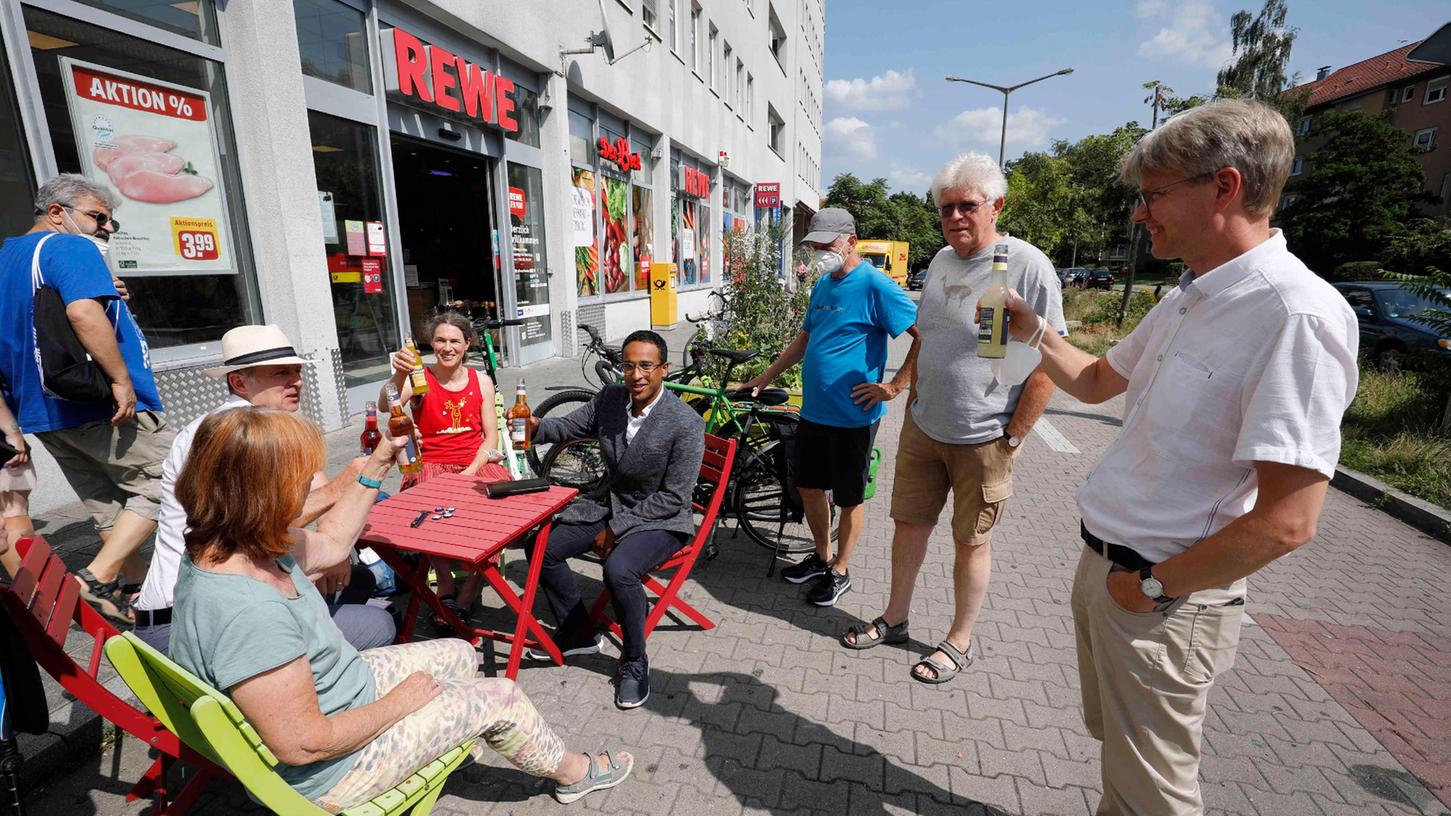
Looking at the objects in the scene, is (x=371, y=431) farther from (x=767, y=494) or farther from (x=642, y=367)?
(x=767, y=494)

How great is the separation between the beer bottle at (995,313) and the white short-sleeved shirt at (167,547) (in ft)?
7.73

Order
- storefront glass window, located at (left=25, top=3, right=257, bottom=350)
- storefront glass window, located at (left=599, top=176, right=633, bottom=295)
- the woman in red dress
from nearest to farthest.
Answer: the woman in red dress
storefront glass window, located at (left=25, top=3, right=257, bottom=350)
storefront glass window, located at (left=599, top=176, right=633, bottom=295)

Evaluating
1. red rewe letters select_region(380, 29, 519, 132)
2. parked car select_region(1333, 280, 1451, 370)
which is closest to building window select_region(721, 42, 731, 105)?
red rewe letters select_region(380, 29, 519, 132)

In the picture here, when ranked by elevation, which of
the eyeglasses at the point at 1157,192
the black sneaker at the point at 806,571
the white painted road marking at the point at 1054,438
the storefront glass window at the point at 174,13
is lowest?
the white painted road marking at the point at 1054,438

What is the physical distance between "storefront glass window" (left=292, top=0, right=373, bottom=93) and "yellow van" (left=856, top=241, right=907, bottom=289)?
21.4 m

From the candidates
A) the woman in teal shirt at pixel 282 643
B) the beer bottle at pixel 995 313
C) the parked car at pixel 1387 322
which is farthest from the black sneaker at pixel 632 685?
the parked car at pixel 1387 322

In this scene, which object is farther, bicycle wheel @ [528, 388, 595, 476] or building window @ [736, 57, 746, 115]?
building window @ [736, 57, 746, 115]

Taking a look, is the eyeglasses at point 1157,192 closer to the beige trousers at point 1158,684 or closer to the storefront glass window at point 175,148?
the beige trousers at point 1158,684

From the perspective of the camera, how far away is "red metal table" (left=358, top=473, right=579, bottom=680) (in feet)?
8.00

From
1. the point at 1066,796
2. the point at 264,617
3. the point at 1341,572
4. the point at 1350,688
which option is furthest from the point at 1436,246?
the point at 264,617

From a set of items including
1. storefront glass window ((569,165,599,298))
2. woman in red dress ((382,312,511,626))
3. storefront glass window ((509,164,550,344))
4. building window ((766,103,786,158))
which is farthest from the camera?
building window ((766,103,786,158))

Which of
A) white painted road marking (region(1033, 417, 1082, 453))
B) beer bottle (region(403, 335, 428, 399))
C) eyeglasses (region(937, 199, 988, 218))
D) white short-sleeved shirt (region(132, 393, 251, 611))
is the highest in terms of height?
eyeglasses (region(937, 199, 988, 218))

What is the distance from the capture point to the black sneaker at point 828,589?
3.64 meters

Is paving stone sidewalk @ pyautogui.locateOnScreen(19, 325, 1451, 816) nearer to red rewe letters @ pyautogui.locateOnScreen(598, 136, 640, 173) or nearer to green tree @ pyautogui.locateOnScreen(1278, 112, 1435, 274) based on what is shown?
red rewe letters @ pyautogui.locateOnScreen(598, 136, 640, 173)
